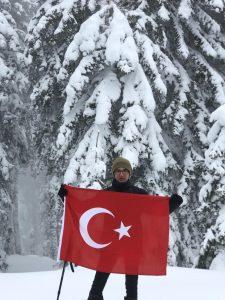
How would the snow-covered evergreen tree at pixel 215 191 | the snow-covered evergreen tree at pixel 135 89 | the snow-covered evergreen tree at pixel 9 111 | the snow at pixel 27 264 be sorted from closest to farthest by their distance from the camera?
the snow-covered evergreen tree at pixel 215 191
the snow-covered evergreen tree at pixel 135 89
the snow-covered evergreen tree at pixel 9 111
the snow at pixel 27 264

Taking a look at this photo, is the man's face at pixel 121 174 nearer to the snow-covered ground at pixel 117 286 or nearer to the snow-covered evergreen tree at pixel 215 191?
the snow-covered ground at pixel 117 286

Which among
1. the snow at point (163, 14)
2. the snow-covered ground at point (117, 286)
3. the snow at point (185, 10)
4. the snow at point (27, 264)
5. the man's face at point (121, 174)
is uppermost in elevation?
the snow at point (185, 10)

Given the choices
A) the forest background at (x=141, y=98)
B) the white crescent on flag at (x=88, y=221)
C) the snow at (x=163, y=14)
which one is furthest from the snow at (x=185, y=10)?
the white crescent on flag at (x=88, y=221)

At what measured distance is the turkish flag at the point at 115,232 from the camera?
233 inches

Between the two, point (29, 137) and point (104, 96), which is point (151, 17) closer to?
point (104, 96)

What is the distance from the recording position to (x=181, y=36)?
14391 mm

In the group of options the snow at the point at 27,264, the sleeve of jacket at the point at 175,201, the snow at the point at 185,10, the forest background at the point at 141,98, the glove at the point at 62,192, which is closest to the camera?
the sleeve of jacket at the point at 175,201

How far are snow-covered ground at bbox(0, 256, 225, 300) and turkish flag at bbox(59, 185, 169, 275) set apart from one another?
116cm

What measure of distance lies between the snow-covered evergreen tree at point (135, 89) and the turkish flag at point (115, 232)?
5856 mm

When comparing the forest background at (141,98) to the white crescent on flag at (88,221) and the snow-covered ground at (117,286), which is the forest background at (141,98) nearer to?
the snow-covered ground at (117,286)

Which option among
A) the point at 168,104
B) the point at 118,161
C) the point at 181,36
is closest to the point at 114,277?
the point at 118,161

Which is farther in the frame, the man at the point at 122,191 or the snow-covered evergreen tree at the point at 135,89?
the snow-covered evergreen tree at the point at 135,89

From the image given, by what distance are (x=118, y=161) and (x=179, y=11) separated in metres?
8.97

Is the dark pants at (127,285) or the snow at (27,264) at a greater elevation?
the dark pants at (127,285)
